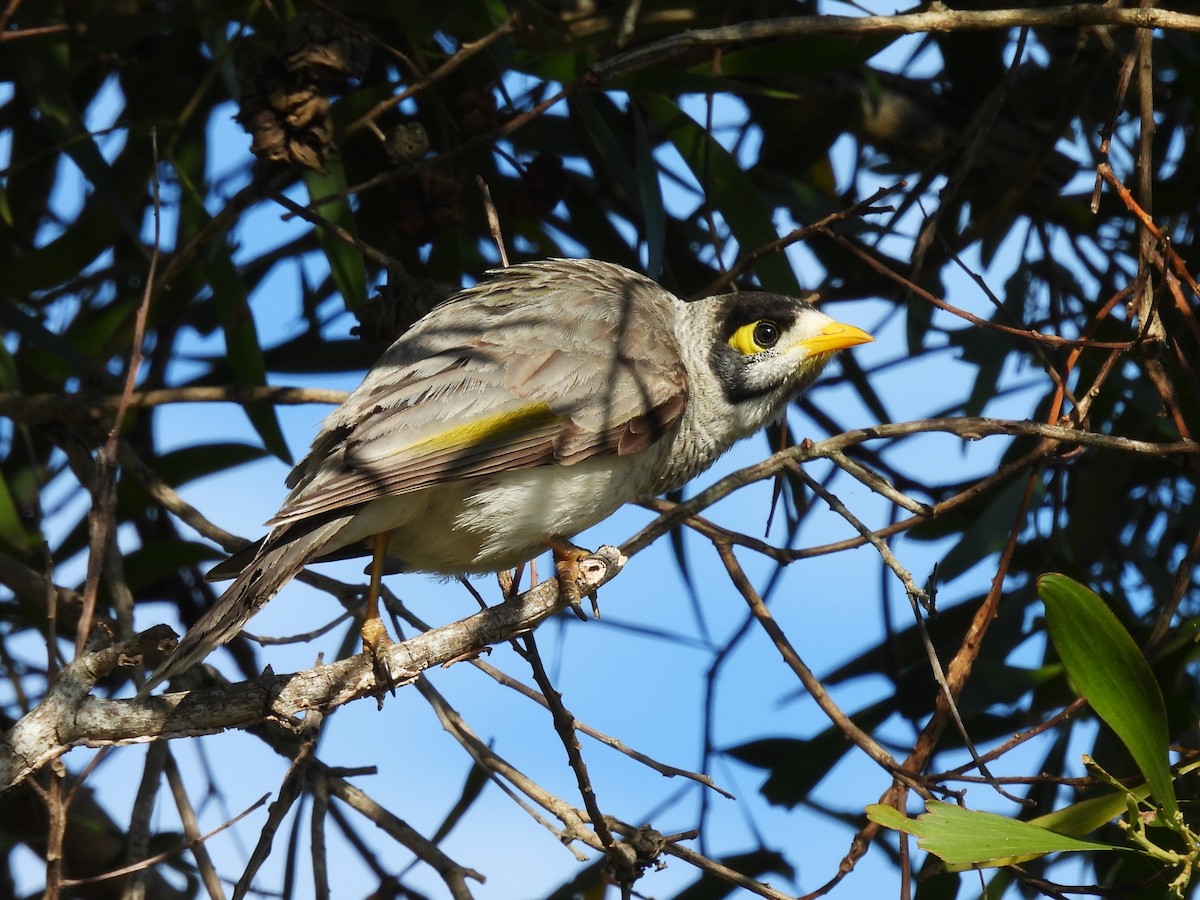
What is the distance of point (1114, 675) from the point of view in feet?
8.50

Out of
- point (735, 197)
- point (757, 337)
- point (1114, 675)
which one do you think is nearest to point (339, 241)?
point (735, 197)

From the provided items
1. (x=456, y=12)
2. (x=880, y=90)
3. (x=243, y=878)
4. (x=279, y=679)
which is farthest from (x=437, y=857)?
(x=880, y=90)

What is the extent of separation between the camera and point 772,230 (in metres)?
3.90

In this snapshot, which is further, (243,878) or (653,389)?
(653,389)

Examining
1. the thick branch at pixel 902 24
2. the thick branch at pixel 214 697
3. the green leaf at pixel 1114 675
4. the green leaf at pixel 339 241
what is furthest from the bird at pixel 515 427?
the green leaf at pixel 1114 675

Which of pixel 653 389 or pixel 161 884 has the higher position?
pixel 653 389

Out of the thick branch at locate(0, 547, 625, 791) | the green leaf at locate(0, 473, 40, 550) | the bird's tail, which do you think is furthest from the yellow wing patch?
the green leaf at locate(0, 473, 40, 550)

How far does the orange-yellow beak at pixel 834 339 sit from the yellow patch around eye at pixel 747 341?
139 mm

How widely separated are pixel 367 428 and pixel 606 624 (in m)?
1.10

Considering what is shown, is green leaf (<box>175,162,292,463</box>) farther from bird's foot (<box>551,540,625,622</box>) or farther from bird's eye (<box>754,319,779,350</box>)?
bird's eye (<box>754,319,779,350</box>)

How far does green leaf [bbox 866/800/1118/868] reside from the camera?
7.80ft

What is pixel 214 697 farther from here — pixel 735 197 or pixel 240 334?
pixel 735 197

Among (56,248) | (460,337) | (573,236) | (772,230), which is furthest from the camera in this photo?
(573,236)

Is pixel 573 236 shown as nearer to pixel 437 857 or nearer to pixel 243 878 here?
pixel 437 857
